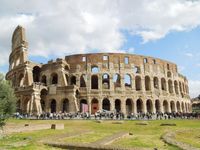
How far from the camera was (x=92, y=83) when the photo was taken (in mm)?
52375

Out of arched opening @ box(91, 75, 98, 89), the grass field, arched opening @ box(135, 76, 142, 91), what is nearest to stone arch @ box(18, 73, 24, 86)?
arched opening @ box(91, 75, 98, 89)

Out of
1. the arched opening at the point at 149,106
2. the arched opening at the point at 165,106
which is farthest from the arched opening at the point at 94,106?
the arched opening at the point at 165,106

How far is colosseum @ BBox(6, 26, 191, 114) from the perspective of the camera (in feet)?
148

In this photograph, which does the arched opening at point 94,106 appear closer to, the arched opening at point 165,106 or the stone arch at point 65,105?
the stone arch at point 65,105

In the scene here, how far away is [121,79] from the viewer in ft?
160

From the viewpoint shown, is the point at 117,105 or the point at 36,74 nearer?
the point at 117,105

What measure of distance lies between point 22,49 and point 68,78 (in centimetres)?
Answer: 1054

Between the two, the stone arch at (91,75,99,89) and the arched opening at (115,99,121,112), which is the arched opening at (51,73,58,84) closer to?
the stone arch at (91,75,99,89)

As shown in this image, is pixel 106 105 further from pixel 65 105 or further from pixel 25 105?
pixel 25 105

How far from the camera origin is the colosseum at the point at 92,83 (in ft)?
148

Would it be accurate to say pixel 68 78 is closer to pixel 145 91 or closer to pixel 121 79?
pixel 121 79

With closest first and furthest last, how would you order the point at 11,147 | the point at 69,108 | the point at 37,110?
the point at 11,147 < the point at 37,110 < the point at 69,108

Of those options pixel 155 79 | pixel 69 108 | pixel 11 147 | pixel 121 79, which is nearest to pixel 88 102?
pixel 69 108

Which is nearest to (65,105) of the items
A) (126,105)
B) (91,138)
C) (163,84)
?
(126,105)
